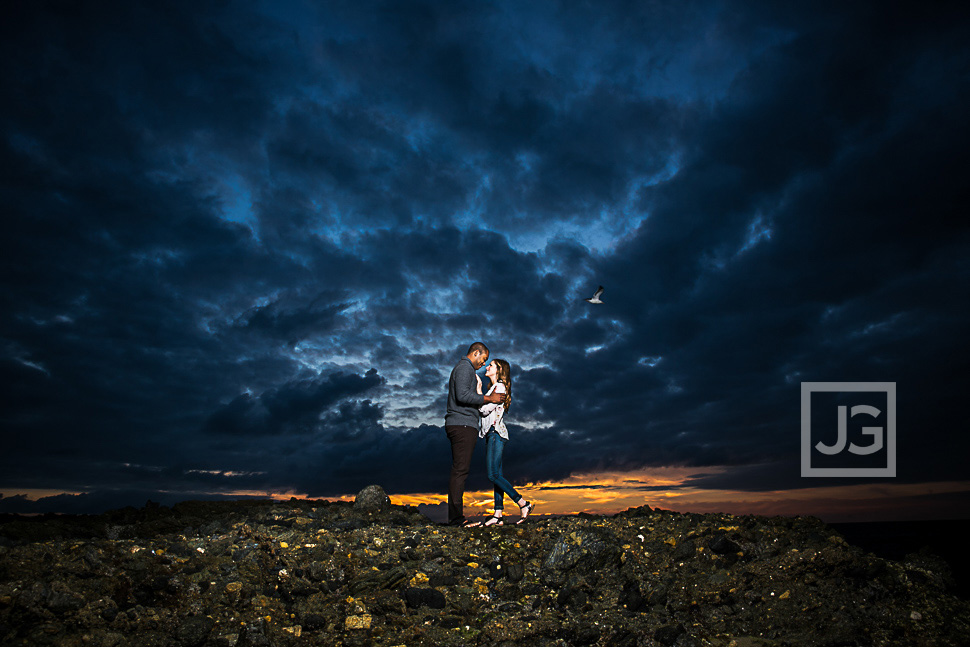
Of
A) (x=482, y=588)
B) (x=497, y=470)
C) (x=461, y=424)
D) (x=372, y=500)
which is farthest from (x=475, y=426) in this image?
(x=372, y=500)

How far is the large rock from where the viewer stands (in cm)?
1148

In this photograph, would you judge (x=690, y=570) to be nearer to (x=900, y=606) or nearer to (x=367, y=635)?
(x=900, y=606)

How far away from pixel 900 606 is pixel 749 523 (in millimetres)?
2197

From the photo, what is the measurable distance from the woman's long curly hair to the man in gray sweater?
15cm

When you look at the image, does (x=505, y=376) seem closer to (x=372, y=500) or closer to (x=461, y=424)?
(x=461, y=424)

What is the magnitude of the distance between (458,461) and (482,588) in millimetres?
→ 2586

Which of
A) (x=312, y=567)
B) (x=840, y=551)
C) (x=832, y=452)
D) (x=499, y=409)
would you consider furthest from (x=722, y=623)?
(x=312, y=567)

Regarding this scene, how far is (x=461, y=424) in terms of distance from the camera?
954 cm

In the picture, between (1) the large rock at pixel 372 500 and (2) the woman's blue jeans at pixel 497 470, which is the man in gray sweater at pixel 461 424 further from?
(1) the large rock at pixel 372 500

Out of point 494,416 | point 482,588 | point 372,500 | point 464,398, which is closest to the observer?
point 482,588

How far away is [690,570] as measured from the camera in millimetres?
7488

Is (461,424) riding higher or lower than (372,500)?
higher

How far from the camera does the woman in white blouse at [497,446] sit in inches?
382

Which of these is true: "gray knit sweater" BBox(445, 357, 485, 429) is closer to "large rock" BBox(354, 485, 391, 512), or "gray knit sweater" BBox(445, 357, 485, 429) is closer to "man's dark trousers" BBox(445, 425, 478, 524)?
"man's dark trousers" BBox(445, 425, 478, 524)
